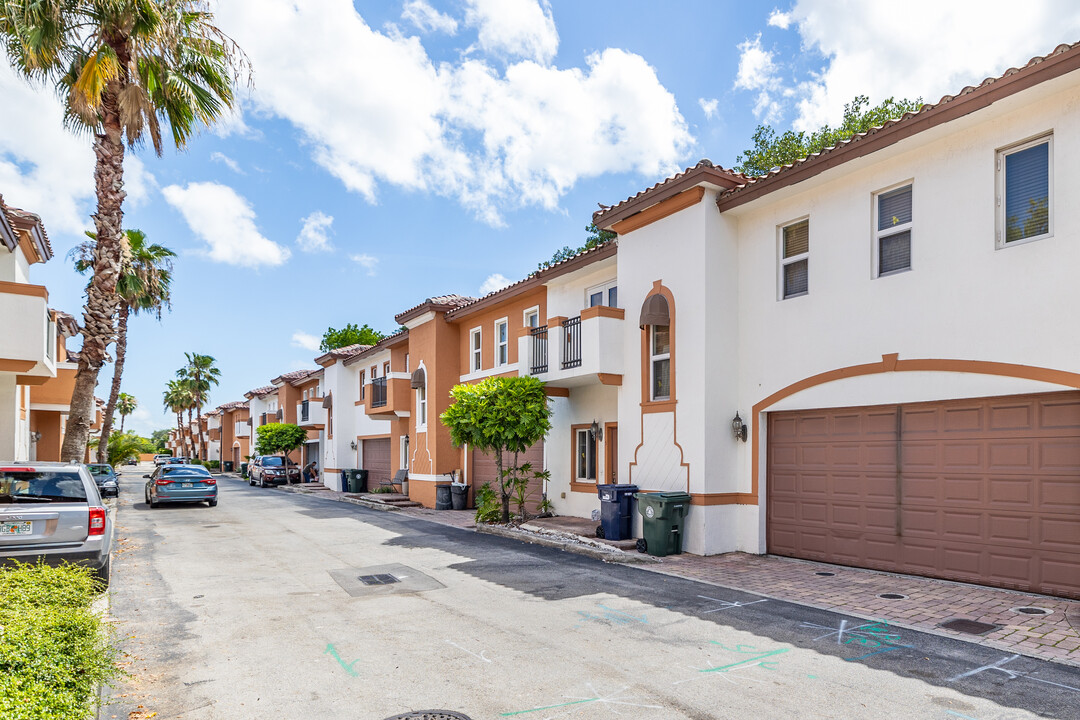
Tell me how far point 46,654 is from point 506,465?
1509 cm

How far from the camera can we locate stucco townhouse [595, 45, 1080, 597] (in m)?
8.19

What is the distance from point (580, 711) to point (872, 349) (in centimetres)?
734

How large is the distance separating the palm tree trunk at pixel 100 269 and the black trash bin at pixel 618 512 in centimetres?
1049

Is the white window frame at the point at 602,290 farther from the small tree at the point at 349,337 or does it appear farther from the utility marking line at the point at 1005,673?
the small tree at the point at 349,337

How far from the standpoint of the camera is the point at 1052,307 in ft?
26.3

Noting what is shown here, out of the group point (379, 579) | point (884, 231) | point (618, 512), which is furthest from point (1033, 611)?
point (379, 579)

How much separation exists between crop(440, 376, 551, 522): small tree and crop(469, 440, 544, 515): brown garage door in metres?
1.98

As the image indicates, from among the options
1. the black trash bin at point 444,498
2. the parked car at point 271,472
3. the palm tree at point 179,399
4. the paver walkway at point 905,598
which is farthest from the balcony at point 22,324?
the palm tree at point 179,399

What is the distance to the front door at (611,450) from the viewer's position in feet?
50.1

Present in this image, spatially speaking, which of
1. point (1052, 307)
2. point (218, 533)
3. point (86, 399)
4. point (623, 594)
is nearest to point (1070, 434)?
point (1052, 307)

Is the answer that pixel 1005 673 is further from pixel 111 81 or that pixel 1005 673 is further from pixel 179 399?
pixel 179 399

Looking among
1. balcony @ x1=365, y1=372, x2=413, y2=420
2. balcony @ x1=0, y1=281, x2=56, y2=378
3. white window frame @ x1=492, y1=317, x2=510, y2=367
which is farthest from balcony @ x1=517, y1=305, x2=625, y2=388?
Result: balcony @ x1=0, y1=281, x2=56, y2=378

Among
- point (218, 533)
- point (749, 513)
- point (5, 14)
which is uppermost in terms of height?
point (5, 14)

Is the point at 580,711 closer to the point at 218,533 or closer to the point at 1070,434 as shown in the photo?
the point at 1070,434
